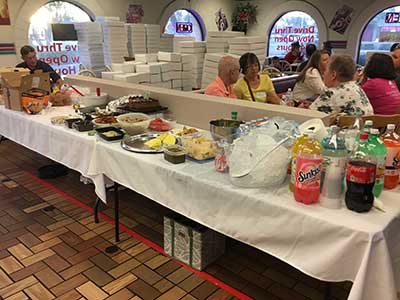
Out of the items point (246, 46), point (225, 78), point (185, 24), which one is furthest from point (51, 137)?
point (185, 24)

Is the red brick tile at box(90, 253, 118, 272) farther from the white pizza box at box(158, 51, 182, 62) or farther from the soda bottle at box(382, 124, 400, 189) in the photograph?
the white pizza box at box(158, 51, 182, 62)

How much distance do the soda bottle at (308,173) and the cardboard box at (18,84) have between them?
2.45m

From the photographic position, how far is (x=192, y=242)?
2.11 m

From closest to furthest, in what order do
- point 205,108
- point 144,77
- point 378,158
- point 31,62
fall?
point 378,158, point 205,108, point 144,77, point 31,62

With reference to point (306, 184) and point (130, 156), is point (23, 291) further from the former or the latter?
point (306, 184)

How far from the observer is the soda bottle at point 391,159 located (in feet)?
4.67

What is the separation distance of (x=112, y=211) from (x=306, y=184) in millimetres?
1887

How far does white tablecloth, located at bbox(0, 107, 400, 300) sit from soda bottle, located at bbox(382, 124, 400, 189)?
0.14ft

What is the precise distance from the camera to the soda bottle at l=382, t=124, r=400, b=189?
1.42 meters

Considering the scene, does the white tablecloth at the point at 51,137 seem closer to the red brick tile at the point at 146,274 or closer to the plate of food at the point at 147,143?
the plate of food at the point at 147,143

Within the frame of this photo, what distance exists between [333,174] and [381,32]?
786cm

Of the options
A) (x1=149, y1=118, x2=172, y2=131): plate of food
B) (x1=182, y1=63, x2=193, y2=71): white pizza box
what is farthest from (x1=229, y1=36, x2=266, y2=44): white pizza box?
(x1=149, y1=118, x2=172, y2=131): plate of food

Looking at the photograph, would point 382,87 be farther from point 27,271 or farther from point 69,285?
point 27,271

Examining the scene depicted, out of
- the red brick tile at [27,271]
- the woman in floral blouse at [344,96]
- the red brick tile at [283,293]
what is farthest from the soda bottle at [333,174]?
the red brick tile at [27,271]
